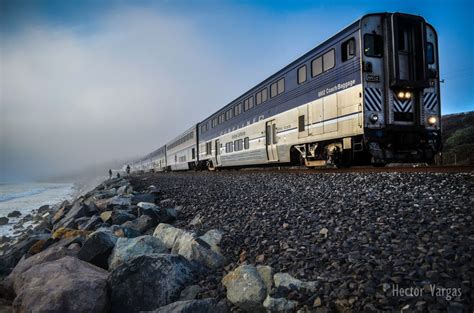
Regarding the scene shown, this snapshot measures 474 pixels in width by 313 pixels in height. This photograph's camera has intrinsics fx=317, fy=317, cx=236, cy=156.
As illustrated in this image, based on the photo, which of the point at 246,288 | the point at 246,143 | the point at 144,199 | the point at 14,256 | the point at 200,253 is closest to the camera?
the point at 246,288

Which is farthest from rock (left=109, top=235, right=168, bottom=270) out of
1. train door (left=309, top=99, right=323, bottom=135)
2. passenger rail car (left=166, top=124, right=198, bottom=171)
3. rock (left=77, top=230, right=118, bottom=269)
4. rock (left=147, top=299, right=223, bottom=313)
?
passenger rail car (left=166, top=124, right=198, bottom=171)

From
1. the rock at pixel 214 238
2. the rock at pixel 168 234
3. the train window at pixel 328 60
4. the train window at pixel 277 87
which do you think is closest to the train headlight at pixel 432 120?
the train window at pixel 328 60

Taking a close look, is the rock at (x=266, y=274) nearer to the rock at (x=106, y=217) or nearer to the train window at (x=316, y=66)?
the rock at (x=106, y=217)

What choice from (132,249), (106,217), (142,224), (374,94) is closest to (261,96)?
(374,94)

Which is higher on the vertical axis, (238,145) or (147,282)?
(238,145)

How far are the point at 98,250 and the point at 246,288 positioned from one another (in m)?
2.77

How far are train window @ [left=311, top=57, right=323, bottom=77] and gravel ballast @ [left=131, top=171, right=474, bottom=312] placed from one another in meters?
5.82

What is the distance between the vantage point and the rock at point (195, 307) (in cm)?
278

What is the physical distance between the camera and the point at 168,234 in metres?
4.98

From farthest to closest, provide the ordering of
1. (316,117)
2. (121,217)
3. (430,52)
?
(316,117) < (430,52) < (121,217)

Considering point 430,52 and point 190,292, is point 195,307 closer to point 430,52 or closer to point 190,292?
point 190,292

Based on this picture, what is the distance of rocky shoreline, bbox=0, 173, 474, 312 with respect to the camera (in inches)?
97.5

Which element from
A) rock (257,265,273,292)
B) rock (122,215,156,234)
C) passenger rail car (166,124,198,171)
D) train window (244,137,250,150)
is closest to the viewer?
rock (257,265,273,292)

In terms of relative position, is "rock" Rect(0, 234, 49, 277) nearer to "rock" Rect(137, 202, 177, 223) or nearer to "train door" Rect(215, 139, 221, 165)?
"rock" Rect(137, 202, 177, 223)
